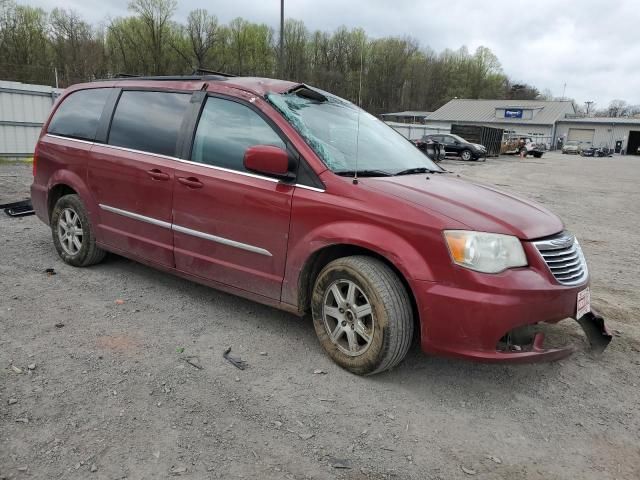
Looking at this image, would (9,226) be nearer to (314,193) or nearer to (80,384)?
(80,384)

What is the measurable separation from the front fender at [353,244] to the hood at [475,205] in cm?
26

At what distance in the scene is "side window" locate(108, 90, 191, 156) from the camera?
3.96 m

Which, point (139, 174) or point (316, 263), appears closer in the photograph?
point (316, 263)

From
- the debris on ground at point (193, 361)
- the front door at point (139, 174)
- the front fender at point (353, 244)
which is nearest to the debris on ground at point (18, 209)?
the front door at point (139, 174)

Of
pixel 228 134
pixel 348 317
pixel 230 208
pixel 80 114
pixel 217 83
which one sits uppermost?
pixel 217 83

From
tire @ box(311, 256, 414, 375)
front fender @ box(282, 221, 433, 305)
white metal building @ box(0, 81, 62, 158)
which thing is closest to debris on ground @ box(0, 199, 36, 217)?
front fender @ box(282, 221, 433, 305)

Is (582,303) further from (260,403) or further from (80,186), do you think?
(80,186)

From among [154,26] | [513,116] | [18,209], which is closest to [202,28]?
[154,26]

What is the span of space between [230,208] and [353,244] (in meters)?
1.01

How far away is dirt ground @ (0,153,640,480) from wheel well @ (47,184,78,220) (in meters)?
1.02

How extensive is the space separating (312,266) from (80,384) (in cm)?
154

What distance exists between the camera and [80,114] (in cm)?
478

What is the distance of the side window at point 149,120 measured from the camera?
13.0 ft

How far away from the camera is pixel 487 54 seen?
310ft
